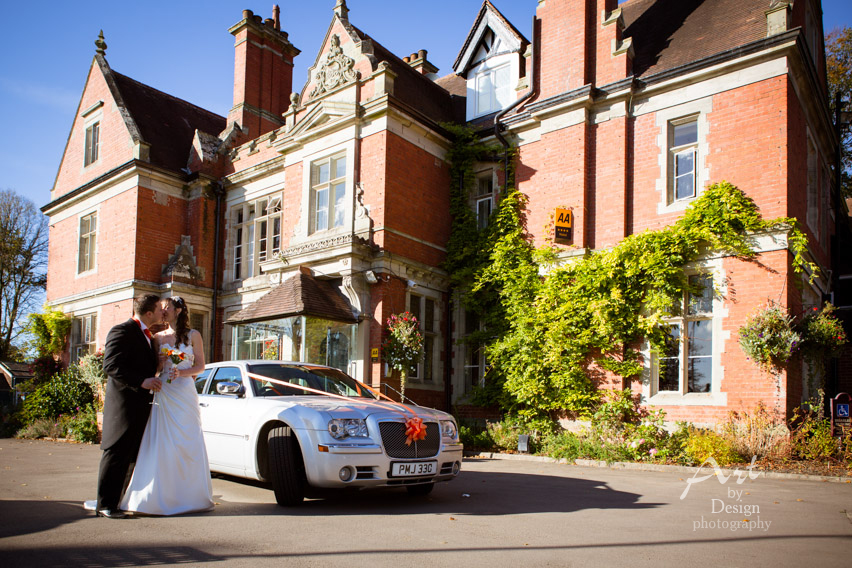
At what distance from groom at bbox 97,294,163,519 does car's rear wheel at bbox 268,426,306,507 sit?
1249mm

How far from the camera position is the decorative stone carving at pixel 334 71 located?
1592cm

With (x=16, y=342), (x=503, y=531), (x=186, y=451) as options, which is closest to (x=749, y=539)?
(x=503, y=531)

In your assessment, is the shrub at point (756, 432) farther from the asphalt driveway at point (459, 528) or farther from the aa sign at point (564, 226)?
the aa sign at point (564, 226)

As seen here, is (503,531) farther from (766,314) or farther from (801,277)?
(801,277)

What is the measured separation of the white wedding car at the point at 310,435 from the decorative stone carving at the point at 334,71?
9820mm

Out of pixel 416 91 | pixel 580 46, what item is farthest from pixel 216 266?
pixel 580 46

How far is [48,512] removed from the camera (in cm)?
613

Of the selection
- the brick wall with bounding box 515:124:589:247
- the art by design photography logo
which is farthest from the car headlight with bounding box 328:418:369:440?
the brick wall with bounding box 515:124:589:247

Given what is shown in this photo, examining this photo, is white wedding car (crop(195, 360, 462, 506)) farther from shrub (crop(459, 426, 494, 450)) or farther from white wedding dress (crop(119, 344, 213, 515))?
shrub (crop(459, 426, 494, 450))

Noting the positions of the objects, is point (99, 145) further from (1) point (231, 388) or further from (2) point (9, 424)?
(1) point (231, 388)

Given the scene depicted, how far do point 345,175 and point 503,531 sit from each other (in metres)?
11.6

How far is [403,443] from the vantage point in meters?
6.71

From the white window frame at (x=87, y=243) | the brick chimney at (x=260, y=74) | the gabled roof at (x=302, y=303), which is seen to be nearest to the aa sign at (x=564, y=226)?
the gabled roof at (x=302, y=303)

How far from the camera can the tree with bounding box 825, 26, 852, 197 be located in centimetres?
2200
